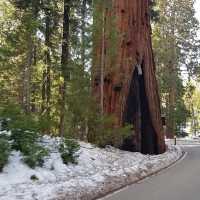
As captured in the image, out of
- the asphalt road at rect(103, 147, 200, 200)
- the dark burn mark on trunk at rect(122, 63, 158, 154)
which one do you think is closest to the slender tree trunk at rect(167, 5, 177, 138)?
the dark burn mark on trunk at rect(122, 63, 158, 154)

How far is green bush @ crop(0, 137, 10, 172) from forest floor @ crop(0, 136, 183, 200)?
0.60 feet

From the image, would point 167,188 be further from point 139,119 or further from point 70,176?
point 139,119

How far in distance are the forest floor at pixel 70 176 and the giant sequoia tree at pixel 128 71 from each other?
4.31 m

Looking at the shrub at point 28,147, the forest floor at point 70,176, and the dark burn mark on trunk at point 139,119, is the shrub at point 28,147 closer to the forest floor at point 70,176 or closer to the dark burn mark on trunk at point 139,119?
the forest floor at point 70,176

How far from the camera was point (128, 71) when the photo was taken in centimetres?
2192

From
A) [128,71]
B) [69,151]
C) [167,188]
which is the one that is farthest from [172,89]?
[167,188]

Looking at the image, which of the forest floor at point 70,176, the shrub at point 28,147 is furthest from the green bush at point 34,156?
the forest floor at point 70,176

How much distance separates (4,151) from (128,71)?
453 inches

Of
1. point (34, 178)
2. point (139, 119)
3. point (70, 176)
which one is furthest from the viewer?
point (139, 119)

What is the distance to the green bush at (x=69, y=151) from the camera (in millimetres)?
13711

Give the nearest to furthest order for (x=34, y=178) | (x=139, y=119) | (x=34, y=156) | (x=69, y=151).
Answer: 1. (x=34, y=178)
2. (x=34, y=156)
3. (x=69, y=151)
4. (x=139, y=119)

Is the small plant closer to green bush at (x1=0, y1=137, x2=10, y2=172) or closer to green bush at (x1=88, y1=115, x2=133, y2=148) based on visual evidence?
green bush at (x1=0, y1=137, x2=10, y2=172)

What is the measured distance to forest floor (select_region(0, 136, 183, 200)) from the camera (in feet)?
32.2

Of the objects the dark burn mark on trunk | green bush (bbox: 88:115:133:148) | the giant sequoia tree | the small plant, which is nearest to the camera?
the small plant
